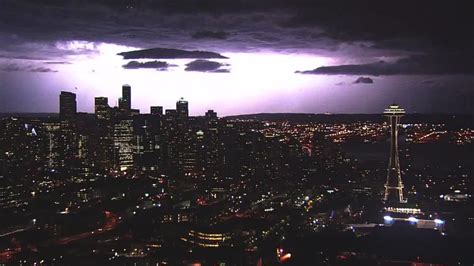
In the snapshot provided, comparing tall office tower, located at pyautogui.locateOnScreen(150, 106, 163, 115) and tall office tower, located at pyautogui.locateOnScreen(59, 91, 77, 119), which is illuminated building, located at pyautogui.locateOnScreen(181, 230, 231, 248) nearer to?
tall office tower, located at pyautogui.locateOnScreen(59, 91, 77, 119)

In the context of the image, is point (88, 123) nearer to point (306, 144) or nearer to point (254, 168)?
point (254, 168)

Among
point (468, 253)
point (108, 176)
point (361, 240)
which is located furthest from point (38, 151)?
point (468, 253)

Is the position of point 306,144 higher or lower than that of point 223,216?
higher

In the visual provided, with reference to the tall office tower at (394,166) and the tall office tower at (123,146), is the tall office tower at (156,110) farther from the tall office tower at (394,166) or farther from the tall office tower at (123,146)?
the tall office tower at (394,166)

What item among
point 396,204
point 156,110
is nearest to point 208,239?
point 396,204

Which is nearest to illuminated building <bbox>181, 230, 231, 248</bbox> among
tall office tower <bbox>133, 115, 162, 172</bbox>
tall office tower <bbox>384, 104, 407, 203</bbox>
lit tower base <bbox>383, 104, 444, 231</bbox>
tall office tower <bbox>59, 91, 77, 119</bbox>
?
lit tower base <bbox>383, 104, 444, 231</bbox>

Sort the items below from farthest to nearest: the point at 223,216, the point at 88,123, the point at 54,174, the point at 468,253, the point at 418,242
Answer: the point at 88,123
the point at 54,174
the point at 223,216
the point at 418,242
the point at 468,253

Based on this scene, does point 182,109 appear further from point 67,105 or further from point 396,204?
point 396,204

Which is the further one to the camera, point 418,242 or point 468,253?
point 418,242
